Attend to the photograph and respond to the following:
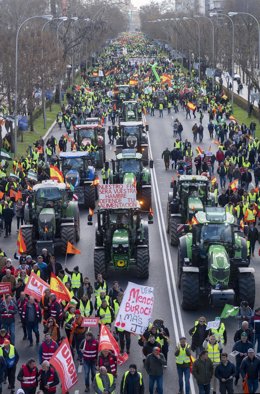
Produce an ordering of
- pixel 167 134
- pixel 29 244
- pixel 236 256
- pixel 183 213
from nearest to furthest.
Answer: pixel 236 256 < pixel 29 244 < pixel 183 213 < pixel 167 134

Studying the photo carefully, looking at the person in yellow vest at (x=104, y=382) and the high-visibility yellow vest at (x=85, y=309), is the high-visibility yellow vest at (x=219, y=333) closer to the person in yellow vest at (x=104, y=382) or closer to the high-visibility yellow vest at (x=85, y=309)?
the high-visibility yellow vest at (x=85, y=309)

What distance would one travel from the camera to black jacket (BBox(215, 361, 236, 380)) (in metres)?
16.0

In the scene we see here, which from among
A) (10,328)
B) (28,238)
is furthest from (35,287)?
(28,238)

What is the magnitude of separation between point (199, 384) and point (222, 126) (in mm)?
36526

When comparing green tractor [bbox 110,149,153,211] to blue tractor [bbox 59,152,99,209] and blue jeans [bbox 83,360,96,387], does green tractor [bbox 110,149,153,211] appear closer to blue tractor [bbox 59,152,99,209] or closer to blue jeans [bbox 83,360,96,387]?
blue tractor [bbox 59,152,99,209]

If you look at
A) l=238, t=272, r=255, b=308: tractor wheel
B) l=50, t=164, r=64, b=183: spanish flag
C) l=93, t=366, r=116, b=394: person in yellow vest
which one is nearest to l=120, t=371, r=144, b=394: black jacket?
l=93, t=366, r=116, b=394: person in yellow vest

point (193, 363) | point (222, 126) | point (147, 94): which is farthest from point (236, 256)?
point (147, 94)

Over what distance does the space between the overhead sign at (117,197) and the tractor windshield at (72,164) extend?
34.5ft

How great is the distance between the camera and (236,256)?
22.4 meters

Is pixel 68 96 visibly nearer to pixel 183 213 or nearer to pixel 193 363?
pixel 183 213

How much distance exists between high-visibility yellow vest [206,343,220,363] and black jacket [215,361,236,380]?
99 centimetres

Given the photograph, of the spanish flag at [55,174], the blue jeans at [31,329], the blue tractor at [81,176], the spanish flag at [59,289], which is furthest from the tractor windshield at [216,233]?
the blue tractor at [81,176]

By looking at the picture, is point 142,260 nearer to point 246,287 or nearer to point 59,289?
point 246,287

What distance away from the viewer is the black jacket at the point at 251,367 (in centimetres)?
1614
